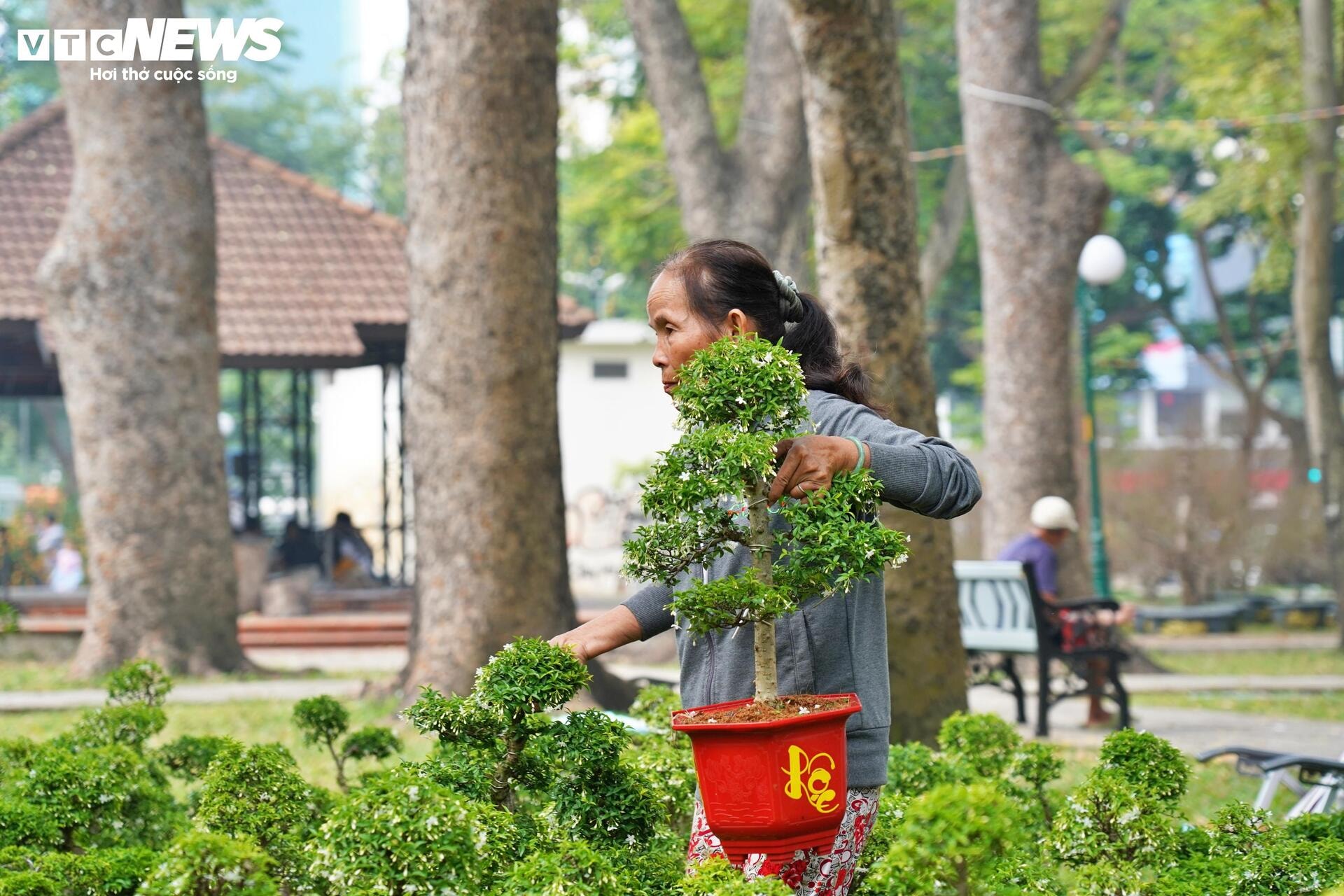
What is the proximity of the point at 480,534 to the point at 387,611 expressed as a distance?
11.3 meters

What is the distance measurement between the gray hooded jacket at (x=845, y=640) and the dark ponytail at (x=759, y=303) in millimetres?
67

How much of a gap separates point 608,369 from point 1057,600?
23.9 metres

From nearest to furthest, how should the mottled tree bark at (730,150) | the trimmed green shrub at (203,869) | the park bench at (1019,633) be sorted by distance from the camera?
the trimmed green shrub at (203,869) → the park bench at (1019,633) → the mottled tree bark at (730,150)

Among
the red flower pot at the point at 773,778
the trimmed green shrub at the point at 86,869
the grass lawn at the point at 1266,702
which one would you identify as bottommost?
the grass lawn at the point at 1266,702

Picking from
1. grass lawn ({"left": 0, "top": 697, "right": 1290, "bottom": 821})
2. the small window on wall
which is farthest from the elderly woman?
→ the small window on wall

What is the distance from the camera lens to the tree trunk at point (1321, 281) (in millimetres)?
16125

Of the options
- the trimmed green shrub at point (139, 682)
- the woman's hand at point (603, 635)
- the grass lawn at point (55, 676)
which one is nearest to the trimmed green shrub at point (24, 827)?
the trimmed green shrub at point (139, 682)

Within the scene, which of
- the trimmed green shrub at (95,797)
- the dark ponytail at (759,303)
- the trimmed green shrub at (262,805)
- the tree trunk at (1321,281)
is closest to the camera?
the dark ponytail at (759,303)

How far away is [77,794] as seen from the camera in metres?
4.03

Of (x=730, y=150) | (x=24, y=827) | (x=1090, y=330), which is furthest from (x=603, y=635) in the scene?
(x=1090, y=330)

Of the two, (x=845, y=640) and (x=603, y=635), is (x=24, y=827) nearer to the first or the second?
(x=603, y=635)

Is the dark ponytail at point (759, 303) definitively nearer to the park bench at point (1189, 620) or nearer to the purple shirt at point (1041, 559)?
the purple shirt at point (1041, 559)

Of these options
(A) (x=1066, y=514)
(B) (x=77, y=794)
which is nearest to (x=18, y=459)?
(A) (x=1066, y=514)

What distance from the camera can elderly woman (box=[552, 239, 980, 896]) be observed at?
2834mm
